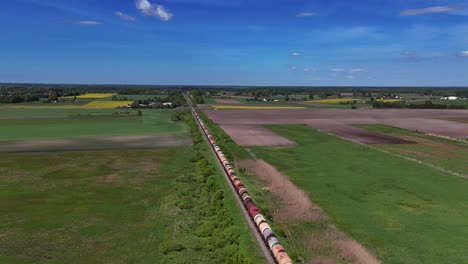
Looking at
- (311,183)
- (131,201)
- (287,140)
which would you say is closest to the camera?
(131,201)

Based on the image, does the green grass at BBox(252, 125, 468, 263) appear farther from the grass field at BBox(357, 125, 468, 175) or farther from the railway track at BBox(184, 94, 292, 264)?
the railway track at BBox(184, 94, 292, 264)

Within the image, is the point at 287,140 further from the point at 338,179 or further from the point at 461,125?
the point at 461,125

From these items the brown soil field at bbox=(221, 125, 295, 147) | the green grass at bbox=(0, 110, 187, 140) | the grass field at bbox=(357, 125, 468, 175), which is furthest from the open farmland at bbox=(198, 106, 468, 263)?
the green grass at bbox=(0, 110, 187, 140)

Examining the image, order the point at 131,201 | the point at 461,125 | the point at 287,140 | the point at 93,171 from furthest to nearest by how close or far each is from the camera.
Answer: the point at 461,125 < the point at 287,140 < the point at 93,171 < the point at 131,201

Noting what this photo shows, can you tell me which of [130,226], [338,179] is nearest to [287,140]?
[338,179]

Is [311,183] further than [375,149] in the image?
No

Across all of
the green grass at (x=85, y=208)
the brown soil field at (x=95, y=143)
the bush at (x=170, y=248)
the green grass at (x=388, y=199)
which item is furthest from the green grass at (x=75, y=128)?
the bush at (x=170, y=248)
